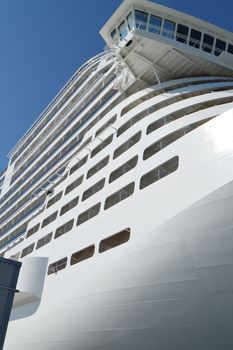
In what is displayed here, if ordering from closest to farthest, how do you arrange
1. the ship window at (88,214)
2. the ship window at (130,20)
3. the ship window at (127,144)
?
the ship window at (88,214), the ship window at (127,144), the ship window at (130,20)

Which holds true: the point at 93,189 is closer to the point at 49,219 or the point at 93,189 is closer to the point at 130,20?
the point at 49,219

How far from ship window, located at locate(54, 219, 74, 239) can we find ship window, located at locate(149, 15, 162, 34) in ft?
26.0

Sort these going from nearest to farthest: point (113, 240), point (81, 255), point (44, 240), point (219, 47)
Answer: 1. point (113, 240)
2. point (81, 255)
3. point (44, 240)
4. point (219, 47)

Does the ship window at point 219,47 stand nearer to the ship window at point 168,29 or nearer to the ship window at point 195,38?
the ship window at point 195,38

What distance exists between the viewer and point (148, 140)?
Answer: 1142 cm

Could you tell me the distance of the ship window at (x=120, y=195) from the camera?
1113cm

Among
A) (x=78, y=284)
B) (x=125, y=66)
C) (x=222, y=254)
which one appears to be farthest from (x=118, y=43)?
(x=222, y=254)

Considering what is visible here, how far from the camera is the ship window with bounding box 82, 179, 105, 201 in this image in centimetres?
1295

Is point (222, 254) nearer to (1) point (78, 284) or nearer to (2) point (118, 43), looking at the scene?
(1) point (78, 284)

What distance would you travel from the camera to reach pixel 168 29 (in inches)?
585

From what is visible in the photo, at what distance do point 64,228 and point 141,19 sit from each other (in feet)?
28.1

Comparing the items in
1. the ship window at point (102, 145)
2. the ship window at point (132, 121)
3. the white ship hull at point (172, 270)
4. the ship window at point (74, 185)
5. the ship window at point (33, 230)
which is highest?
the ship window at point (132, 121)

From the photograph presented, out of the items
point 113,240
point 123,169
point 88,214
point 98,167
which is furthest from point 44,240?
point 123,169

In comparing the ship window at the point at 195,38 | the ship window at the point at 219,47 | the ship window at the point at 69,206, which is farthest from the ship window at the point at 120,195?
the ship window at the point at 219,47
